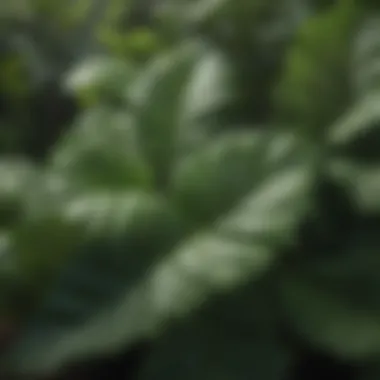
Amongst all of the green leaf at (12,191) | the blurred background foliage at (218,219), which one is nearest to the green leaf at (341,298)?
the blurred background foliage at (218,219)

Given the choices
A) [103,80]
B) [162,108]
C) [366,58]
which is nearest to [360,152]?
[366,58]

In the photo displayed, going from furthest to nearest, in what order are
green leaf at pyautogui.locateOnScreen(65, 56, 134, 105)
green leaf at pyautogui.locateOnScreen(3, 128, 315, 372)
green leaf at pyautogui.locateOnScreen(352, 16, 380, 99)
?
green leaf at pyautogui.locateOnScreen(65, 56, 134, 105) → green leaf at pyautogui.locateOnScreen(352, 16, 380, 99) → green leaf at pyautogui.locateOnScreen(3, 128, 315, 372)

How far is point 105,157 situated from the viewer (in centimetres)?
84

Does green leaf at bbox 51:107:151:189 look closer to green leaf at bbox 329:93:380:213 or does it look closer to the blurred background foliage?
the blurred background foliage

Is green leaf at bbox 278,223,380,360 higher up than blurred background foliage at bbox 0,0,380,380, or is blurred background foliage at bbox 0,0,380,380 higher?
blurred background foliage at bbox 0,0,380,380

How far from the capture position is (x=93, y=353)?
0.66 m

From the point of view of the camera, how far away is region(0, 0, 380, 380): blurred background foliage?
2.24 ft

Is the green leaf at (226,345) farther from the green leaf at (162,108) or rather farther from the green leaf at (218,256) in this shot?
the green leaf at (162,108)

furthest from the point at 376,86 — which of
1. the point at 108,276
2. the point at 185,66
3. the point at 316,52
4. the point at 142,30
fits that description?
the point at 142,30

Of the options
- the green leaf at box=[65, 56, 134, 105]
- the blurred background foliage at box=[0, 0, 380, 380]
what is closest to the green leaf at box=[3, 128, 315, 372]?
the blurred background foliage at box=[0, 0, 380, 380]

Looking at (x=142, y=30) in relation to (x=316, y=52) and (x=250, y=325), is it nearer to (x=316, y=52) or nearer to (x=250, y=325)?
(x=316, y=52)

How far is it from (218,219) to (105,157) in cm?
17

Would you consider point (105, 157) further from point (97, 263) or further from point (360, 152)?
point (360, 152)

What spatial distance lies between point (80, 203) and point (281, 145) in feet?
0.64
